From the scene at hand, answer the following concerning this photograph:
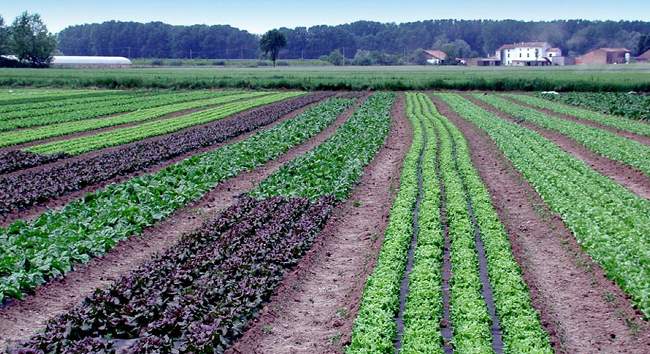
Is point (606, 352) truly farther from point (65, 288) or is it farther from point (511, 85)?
point (511, 85)

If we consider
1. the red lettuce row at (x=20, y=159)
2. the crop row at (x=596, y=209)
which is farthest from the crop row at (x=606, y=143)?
the red lettuce row at (x=20, y=159)

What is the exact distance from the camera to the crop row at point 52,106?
3994cm

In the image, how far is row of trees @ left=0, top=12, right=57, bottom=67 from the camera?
12488cm

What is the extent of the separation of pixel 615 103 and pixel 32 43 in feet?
348

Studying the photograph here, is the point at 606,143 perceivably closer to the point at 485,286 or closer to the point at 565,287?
the point at 565,287

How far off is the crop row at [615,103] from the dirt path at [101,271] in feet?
98.3

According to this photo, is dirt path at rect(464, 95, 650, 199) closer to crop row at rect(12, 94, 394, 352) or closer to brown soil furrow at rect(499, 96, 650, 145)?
brown soil furrow at rect(499, 96, 650, 145)

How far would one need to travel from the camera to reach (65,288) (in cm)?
1160

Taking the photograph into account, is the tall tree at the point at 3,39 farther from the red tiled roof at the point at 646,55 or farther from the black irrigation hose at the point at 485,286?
the red tiled roof at the point at 646,55

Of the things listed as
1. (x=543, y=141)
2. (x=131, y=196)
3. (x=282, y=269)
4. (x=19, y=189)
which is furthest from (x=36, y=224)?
(x=543, y=141)

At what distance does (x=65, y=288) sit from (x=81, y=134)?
74.0 ft

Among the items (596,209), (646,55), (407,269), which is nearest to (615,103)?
(596,209)

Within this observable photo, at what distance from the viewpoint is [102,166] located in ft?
73.4

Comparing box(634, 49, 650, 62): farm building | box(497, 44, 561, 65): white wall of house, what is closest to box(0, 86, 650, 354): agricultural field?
box(634, 49, 650, 62): farm building
